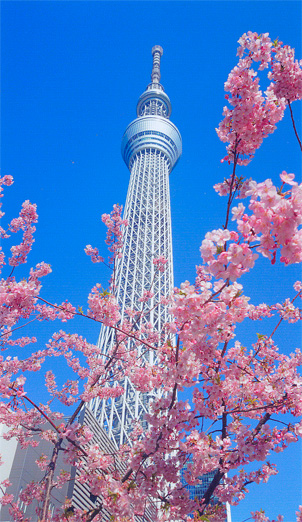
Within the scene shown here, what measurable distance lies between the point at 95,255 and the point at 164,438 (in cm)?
331

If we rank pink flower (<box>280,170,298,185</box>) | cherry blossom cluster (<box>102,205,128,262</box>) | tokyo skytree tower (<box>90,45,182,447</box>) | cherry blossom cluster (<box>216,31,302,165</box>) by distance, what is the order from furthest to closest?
tokyo skytree tower (<box>90,45,182,447</box>)
cherry blossom cluster (<box>102,205,128,262</box>)
cherry blossom cluster (<box>216,31,302,165</box>)
pink flower (<box>280,170,298,185</box>)

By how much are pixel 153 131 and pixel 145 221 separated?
1394 centimetres

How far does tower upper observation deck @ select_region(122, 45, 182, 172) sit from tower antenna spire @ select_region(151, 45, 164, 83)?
277cm

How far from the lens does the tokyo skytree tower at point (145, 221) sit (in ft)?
84.5

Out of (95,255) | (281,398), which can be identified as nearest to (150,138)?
(95,255)

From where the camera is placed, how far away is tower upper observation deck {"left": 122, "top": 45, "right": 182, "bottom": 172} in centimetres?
4519

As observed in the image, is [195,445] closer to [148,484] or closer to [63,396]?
[148,484]

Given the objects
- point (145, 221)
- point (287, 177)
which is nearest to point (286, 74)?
point (287, 177)

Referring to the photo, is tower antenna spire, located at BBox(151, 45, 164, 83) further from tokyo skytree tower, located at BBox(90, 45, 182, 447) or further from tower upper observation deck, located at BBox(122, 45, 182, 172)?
tower upper observation deck, located at BBox(122, 45, 182, 172)

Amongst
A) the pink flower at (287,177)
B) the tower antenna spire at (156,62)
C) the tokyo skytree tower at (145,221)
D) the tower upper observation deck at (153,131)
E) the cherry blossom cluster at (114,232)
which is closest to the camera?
the pink flower at (287,177)

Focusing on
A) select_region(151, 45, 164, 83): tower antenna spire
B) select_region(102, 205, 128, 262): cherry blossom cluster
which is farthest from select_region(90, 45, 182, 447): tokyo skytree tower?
select_region(102, 205, 128, 262): cherry blossom cluster

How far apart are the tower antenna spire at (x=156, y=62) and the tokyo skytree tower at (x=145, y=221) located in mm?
156

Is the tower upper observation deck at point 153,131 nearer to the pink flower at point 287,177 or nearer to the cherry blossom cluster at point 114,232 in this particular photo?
the cherry blossom cluster at point 114,232

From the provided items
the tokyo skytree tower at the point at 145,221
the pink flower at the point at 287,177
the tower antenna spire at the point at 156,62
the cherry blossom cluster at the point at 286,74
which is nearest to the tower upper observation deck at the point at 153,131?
the tokyo skytree tower at the point at 145,221
